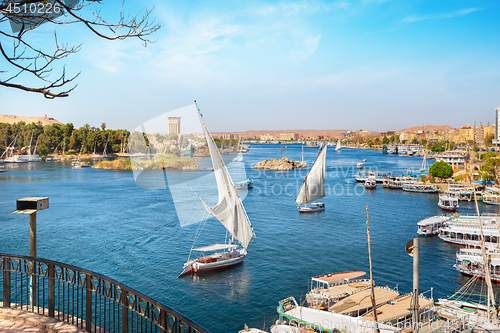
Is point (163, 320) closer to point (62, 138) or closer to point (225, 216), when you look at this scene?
point (225, 216)

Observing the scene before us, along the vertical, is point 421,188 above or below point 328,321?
above

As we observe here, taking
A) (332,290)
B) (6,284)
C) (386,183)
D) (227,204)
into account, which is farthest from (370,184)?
(6,284)

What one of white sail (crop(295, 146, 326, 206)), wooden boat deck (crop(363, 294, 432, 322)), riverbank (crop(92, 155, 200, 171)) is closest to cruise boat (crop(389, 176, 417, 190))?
white sail (crop(295, 146, 326, 206))

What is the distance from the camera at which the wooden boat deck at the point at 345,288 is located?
41.9 ft

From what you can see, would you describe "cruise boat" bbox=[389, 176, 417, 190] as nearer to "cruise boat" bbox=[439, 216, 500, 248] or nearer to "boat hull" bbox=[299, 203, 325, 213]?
"boat hull" bbox=[299, 203, 325, 213]

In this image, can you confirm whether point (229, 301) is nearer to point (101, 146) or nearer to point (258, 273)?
point (258, 273)

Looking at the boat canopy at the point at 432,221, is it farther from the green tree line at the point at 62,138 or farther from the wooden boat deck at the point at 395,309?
the green tree line at the point at 62,138

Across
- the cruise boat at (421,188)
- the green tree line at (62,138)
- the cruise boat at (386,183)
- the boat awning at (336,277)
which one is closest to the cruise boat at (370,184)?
the cruise boat at (386,183)

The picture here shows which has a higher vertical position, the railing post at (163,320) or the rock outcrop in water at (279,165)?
the railing post at (163,320)

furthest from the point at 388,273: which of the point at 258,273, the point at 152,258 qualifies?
the point at 152,258

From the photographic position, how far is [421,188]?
45281 millimetres

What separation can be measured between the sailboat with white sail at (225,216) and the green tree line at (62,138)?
3225 inches

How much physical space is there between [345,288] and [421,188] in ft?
121

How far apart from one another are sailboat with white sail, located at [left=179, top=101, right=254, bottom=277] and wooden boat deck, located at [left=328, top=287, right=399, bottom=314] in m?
5.96
